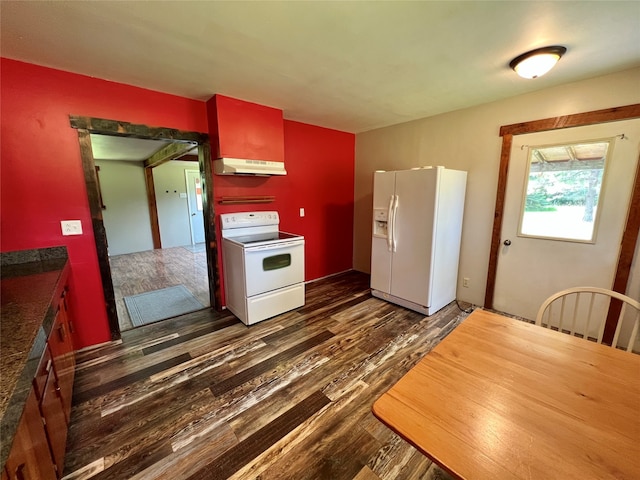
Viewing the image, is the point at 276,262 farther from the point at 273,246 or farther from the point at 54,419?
the point at 54,419

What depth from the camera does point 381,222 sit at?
325 centimetres

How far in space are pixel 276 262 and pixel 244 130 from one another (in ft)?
4.79

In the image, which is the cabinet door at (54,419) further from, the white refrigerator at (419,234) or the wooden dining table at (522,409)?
the white refrigerator at (419,234)

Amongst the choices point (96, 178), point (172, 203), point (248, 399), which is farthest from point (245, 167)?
point (172, 203)

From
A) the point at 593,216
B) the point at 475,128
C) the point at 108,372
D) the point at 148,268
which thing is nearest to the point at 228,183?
the point at 108,372

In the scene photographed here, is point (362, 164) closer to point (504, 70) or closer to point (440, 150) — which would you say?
point (440, 150)

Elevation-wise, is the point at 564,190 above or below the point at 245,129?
below

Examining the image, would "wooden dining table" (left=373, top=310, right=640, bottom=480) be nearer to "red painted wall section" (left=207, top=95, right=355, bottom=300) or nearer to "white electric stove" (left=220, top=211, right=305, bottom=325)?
"white electric stove" (left=220, top=211, right=305, bottom=325)

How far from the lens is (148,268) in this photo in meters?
5.10

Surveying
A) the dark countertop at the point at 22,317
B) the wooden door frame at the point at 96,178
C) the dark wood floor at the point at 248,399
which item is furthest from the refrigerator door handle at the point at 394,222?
the dark countertop at the point at 22,317

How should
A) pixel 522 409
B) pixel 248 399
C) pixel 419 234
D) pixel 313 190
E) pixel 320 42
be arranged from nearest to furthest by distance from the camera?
pixel 522 409 → pixel 320 42 → pixel 248 399 → pixel 419 234 → pixel 313 190

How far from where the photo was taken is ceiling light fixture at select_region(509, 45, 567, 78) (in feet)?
5.87

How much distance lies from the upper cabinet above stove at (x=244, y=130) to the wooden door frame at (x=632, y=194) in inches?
96.6

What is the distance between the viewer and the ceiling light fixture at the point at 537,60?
1.79 m
